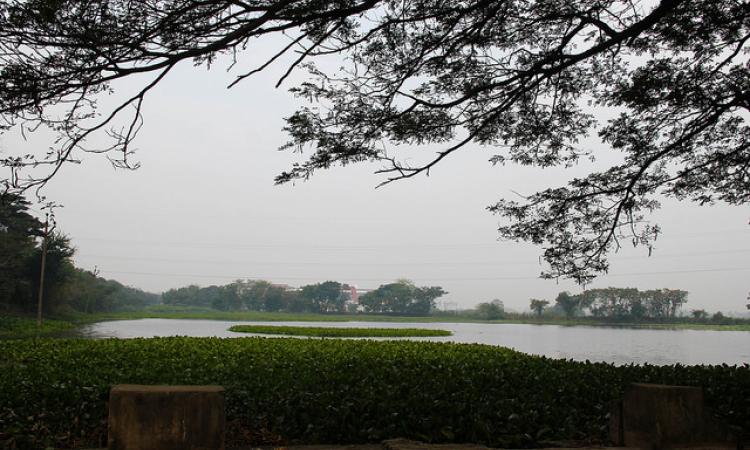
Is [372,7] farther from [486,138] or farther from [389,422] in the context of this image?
[389,422]

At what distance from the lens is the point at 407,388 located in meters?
5.10

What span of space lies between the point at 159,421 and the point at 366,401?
76.0 inches

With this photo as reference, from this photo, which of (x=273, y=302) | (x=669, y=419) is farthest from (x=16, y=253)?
(x=273, y=302)

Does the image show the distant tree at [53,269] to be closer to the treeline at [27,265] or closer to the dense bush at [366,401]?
the treeline at [27,265]

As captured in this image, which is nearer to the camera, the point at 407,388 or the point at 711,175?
the point at 407,388

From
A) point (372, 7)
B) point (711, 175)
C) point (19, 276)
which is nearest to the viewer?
point (372, 7)

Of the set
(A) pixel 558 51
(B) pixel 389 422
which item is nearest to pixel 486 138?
(A) pixel 558 51

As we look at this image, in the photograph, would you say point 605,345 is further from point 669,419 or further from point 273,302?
point 273,302

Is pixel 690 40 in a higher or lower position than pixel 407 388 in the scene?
higher

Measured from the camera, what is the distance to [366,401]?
4539 mm

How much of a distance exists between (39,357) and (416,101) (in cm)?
719

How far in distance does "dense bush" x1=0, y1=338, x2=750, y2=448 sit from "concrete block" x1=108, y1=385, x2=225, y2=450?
1.34 metres

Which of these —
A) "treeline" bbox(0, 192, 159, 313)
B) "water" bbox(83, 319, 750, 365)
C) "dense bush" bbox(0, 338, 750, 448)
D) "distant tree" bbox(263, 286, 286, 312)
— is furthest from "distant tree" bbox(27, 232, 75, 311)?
"distant tree" bbox(263, 286, 286, 312)

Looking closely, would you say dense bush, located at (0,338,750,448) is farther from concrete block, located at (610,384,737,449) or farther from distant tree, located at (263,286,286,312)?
distant tree, located at (263,286,286,312)
